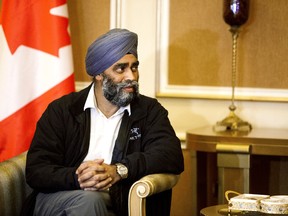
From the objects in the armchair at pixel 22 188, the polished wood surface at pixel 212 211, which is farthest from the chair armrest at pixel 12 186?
the polished wood surface at pixel 212 211

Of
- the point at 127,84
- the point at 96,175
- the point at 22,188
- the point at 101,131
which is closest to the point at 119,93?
the point at 127,84

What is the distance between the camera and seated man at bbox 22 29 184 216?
8.01 feet

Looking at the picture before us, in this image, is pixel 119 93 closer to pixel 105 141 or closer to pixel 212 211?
pixel 105 141

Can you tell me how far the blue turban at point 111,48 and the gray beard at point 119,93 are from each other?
73mm

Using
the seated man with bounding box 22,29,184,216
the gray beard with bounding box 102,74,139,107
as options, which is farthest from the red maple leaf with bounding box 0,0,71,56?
the gray beard with bounding box 102,74,139,107

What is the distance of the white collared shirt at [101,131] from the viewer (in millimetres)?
2619

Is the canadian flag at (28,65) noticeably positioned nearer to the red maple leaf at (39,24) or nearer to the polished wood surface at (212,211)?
the red maple leaf at (39,24)

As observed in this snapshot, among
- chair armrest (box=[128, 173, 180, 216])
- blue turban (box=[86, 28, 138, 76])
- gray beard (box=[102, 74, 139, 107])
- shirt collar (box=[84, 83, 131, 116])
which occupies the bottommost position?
chair armrest (box=[128, 173, 180, 216])

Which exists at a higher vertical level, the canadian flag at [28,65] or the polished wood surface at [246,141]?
the canadian flag at [28,65]

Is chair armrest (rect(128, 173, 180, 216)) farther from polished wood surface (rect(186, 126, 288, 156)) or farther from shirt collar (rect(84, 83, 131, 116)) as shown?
polished wood surface (rect(186, 126, 288, 156))

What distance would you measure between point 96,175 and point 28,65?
1002mm

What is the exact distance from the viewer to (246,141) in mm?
2828

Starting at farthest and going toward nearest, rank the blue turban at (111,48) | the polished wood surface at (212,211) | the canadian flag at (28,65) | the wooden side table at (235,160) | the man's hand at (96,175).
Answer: the canadian flag at (28,65)
the wooden side table at (235,160)
the blue turban at (111,48)
the man's hand at (96,175)
the polished wood surface at (212,211)

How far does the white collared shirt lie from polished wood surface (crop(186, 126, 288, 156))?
1.35 feet
